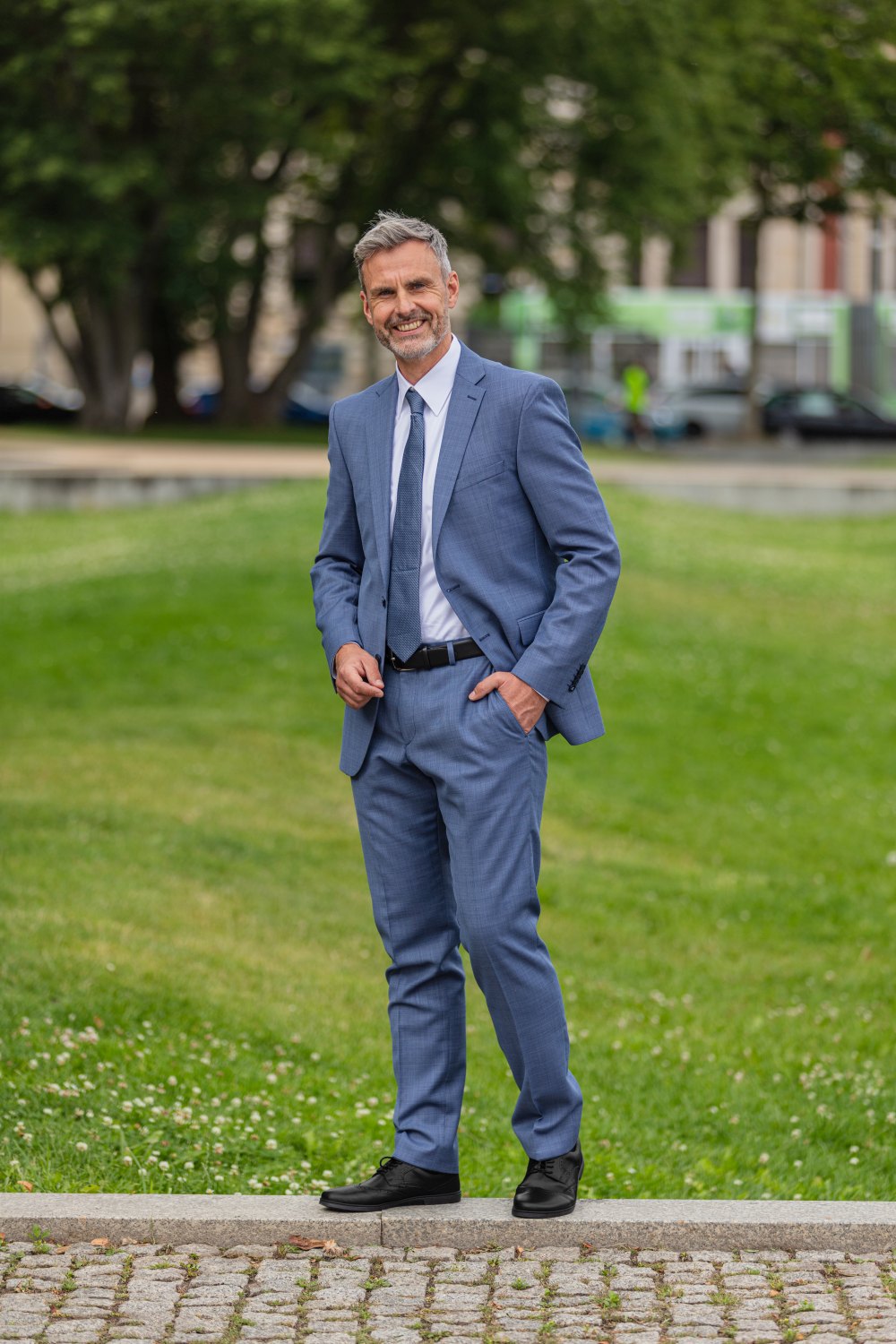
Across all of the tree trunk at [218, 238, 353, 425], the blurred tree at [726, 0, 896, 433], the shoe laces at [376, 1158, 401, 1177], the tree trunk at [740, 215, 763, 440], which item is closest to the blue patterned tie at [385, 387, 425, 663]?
the shoe laces at [376, 1158, 401, 1177]

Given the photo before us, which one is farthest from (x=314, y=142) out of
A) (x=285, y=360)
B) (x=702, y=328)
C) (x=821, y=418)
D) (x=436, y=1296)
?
(x=436, y=1296)

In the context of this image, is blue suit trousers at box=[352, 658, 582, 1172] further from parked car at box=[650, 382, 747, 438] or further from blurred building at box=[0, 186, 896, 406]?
blurred building at box=[0, 186, 896, 406]

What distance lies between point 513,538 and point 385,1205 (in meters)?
1.49

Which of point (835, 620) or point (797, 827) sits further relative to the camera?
point (835, 620)

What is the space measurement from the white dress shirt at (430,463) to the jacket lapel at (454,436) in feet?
0.09

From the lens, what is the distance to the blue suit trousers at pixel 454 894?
4.39 metres

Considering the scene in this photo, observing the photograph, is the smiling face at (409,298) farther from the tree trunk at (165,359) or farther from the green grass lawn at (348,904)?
the tree trunk at (165,359)

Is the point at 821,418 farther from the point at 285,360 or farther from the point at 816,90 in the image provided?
the point at 285,360

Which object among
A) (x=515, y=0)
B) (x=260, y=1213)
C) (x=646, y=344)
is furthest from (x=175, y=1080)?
(x=646, y=344)

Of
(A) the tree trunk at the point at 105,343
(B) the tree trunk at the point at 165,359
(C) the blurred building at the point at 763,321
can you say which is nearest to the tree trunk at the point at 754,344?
(C) the blurred building at the point at 763,321

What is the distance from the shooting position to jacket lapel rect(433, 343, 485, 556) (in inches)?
175

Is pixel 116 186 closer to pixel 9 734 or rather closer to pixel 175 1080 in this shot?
pixel 9 734

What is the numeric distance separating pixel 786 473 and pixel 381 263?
89.0 ft

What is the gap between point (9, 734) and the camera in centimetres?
1262
